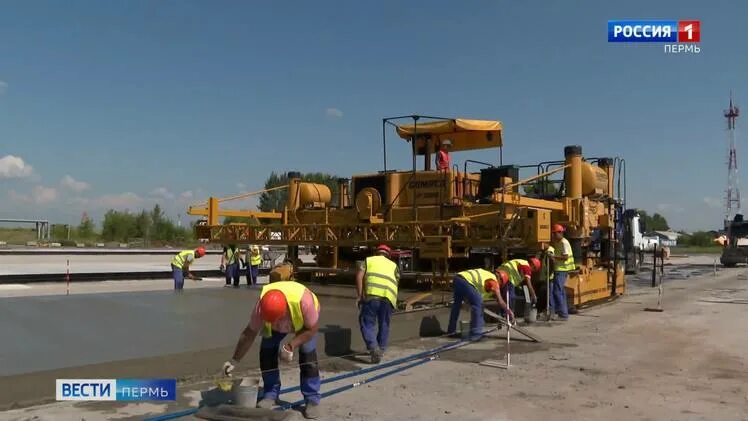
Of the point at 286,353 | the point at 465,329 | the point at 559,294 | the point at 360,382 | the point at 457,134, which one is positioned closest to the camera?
the point at 286,353

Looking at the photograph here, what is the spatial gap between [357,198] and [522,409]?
7.83 metres

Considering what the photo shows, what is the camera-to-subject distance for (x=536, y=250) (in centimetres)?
1097

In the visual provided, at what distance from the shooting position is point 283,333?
202 inches

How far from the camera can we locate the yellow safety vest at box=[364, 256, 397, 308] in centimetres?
751

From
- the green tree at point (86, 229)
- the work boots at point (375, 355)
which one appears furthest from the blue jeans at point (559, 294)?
the green tree at point (86, 229)

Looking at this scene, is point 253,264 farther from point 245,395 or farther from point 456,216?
point 245,395

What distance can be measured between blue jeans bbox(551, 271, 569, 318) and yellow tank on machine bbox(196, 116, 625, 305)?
0.68 metres

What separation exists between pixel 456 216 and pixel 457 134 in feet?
7.23

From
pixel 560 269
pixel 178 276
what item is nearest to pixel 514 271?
pixel 560 269

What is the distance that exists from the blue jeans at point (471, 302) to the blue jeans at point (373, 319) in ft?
5.21

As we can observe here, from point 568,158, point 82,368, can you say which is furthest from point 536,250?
point 82,368

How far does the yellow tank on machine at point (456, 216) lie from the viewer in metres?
11.0

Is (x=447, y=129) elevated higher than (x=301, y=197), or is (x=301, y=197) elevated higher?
(x=447, y=129)

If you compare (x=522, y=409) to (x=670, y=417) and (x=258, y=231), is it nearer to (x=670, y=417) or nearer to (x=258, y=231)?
(x=670, y=417)
